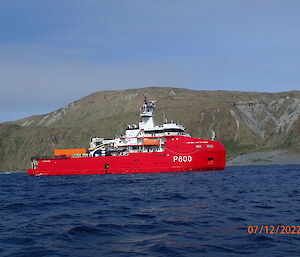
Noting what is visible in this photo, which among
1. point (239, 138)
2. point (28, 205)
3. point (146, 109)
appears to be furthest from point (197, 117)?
point (28, 205)

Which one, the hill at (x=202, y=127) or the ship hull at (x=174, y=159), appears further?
the hill at (x=202, y=127)

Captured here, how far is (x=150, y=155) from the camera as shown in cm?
6438

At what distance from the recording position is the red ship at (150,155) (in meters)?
62.7

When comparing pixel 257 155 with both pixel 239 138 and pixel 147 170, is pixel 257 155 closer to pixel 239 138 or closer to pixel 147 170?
pixel 239 138

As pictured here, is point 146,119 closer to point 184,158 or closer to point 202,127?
point 184,158

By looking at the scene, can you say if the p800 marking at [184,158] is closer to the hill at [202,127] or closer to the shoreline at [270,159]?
the shoreline at [270,159]

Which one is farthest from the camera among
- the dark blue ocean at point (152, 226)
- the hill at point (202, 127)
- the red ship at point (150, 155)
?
the hill at point (202, 127)

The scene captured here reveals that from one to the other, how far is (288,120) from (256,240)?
548 ft

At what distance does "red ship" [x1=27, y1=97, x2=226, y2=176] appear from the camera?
206ft

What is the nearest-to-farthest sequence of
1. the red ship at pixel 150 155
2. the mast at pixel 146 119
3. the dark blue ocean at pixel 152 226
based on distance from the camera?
the dark blue ocean at pixel 152 226 → the red ship at pixel 150 155 → the mast at pixel 146 119

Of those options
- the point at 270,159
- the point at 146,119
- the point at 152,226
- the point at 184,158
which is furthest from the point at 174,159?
the point at 270,159

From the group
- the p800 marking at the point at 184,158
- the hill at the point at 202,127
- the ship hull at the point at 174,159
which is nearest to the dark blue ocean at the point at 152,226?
the p800 marking at the point at 184,158

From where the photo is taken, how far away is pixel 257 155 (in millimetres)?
136250

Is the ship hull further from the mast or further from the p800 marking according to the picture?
the mast
